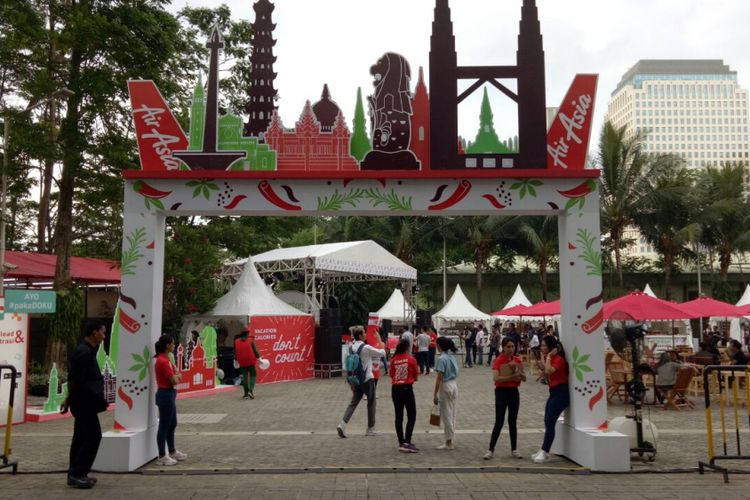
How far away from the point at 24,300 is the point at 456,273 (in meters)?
34.1

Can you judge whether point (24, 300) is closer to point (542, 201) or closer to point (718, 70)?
point (542, 201)

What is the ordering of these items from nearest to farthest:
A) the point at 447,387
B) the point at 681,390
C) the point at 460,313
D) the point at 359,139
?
the point at 359,139 < the point at 447,387 < the point at 681,390 < the point at 460,313

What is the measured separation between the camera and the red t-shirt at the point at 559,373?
8.23 m

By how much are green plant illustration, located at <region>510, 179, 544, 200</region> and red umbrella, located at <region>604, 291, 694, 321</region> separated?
6.91 m

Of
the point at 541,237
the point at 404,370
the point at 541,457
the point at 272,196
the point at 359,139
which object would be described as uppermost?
the point at 541,237

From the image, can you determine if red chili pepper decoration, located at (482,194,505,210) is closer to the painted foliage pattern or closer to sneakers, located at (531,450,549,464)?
the painted foliage pattern

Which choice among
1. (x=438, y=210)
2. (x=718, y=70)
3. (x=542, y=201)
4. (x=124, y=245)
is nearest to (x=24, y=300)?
(x=124, y=245)

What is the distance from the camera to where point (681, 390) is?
13.2 metres

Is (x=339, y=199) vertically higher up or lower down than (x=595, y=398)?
higher up

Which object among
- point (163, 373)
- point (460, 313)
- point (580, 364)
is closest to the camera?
point (163, 373)

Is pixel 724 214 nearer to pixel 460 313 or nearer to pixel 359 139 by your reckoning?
pixel 460 313

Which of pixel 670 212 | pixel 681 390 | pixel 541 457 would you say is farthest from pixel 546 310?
pixel 670 212

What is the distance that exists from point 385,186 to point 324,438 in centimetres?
405

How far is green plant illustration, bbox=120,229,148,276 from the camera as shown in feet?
26.8
